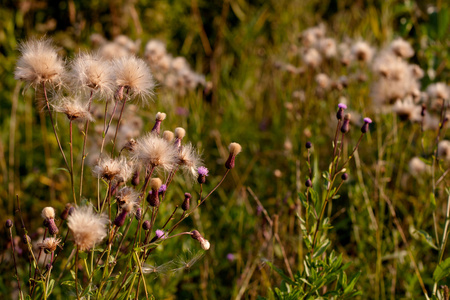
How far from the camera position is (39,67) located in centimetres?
101

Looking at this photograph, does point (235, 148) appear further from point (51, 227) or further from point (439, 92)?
point (439, 92)

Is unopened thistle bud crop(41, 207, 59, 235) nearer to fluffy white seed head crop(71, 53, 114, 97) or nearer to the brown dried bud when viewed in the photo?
the brown dried bud

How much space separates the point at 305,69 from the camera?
2.55 metres

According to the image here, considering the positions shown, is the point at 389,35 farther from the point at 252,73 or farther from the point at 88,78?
the point at 88,78

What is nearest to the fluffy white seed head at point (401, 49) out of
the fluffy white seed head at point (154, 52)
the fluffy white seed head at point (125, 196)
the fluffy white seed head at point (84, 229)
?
the fluffy white seed head at point (154, 52)

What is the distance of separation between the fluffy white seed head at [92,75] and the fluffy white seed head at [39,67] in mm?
35

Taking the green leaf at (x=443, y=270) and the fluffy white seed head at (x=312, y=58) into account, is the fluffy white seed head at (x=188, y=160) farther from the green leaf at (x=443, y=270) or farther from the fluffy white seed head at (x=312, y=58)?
the fluffy white seed head at (x=312, y=58)

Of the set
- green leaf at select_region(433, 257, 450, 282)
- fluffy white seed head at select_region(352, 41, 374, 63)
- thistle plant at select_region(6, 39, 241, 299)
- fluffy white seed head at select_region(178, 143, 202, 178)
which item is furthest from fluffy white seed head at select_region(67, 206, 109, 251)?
fluffy white seed head at select_region(352, 41, 374, 63)

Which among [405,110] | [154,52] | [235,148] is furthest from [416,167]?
[154,52]

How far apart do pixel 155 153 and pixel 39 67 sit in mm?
351

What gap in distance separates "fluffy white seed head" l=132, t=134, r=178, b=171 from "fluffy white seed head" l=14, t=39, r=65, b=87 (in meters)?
0.27

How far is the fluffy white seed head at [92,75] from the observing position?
1032 mm

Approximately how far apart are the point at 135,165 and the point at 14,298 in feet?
2.40

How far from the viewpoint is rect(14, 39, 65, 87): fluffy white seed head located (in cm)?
101
